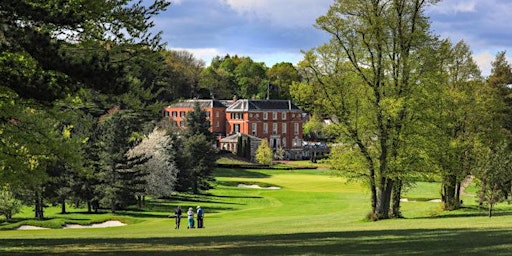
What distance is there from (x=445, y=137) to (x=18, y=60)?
25.2 meters

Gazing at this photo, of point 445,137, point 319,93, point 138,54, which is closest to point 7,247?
point 138,54

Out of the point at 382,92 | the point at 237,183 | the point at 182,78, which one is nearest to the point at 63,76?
the point at 382,92

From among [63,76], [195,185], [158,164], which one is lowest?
[195,185]

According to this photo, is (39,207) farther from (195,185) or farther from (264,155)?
(264,155)

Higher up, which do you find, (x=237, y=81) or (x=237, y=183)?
(x=237, y=81)

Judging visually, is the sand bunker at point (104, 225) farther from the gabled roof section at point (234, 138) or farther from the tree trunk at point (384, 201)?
the gabled roof section at point (234, 138)

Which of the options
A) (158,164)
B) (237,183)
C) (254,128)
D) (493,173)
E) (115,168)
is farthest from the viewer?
(254,128)

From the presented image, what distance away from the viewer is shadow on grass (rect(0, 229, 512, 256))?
15.2 m

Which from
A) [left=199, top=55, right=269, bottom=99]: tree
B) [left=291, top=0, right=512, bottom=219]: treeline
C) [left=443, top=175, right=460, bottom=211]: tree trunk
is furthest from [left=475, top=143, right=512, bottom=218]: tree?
[left=199, top=55, right=269, bottom=99]: tree

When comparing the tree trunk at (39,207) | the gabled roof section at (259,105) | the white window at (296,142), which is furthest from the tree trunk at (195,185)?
the white window at (296,142)

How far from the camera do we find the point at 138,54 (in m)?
18.8

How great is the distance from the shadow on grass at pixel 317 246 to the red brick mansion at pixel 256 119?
10812cm

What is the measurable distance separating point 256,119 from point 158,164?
7240 centimetres

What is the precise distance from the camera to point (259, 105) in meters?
131
